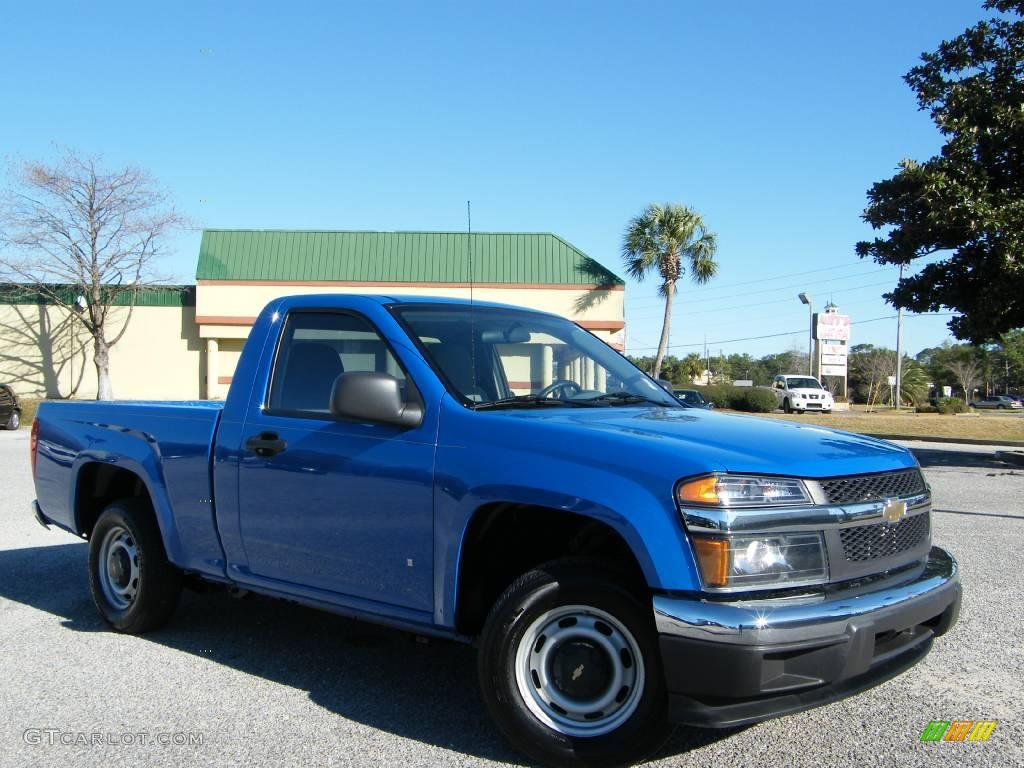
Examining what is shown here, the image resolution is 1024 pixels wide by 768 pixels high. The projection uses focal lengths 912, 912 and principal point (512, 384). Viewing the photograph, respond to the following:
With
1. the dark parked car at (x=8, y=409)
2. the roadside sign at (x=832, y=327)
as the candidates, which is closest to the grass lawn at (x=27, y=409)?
the dark parked car at (x=8, y=409)

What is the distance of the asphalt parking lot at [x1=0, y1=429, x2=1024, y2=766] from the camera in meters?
3.57

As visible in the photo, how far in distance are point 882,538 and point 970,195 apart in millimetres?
14608

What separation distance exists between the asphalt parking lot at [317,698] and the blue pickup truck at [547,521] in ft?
1.36

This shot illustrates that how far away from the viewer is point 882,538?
3.43 meters

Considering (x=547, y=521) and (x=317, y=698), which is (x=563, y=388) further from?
(x=317, y=698)

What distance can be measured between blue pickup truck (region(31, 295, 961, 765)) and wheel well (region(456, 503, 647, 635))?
0.04ft

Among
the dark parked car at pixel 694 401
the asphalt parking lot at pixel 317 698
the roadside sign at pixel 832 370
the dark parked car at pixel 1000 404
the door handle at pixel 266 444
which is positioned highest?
the roadside sign at pixel 832 370

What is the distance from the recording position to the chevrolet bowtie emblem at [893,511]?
3.43 meters

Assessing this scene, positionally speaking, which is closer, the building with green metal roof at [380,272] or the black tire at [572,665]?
the black tire at [572,665]

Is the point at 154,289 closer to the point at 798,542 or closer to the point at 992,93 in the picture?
the point at 992,93

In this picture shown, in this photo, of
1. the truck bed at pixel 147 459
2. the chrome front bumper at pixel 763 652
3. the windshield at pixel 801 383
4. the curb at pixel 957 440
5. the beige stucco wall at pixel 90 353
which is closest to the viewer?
the chrome front bumper at pixel 763 652

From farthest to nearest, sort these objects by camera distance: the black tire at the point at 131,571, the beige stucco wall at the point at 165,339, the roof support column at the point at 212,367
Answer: the roof support column at the point at 212,367 → the beige stucco wall at the point at 165,339 → the black tire at the point at 131,571

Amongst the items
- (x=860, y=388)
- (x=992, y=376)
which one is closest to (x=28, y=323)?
(x=860, y=388)

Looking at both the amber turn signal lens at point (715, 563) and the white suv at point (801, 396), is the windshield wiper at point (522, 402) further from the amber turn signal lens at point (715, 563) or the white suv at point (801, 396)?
the white suv at point (801, 396)
